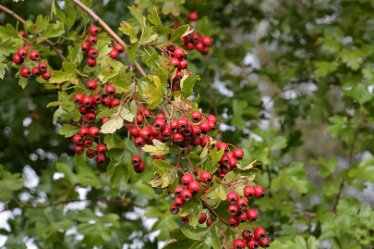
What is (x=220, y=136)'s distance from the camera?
317cm

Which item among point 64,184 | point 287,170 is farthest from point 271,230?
point 64,184

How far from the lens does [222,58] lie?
12.0ft

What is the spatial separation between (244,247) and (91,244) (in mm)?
1189

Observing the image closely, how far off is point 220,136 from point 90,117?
1.15 m

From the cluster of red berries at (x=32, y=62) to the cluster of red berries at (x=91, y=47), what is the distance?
152 mm

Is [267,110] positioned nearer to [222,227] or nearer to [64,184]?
[64,184]

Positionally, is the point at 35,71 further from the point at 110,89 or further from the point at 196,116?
the point at 196,116

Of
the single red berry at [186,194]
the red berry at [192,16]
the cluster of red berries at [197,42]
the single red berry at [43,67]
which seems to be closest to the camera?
the single red berry at [186,194]

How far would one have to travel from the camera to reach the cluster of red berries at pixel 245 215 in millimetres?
1813

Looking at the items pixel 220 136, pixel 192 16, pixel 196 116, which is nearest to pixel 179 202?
pixel 196 116

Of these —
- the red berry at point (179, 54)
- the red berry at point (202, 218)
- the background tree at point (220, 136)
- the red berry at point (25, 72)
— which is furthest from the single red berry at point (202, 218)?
the red berry at point (25, 72)

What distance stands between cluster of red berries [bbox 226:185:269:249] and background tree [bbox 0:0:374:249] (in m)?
0.52

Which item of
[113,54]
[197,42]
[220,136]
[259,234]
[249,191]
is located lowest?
[220,136]

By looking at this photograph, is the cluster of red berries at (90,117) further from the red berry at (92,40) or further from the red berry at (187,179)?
the red berry at (187,179)
